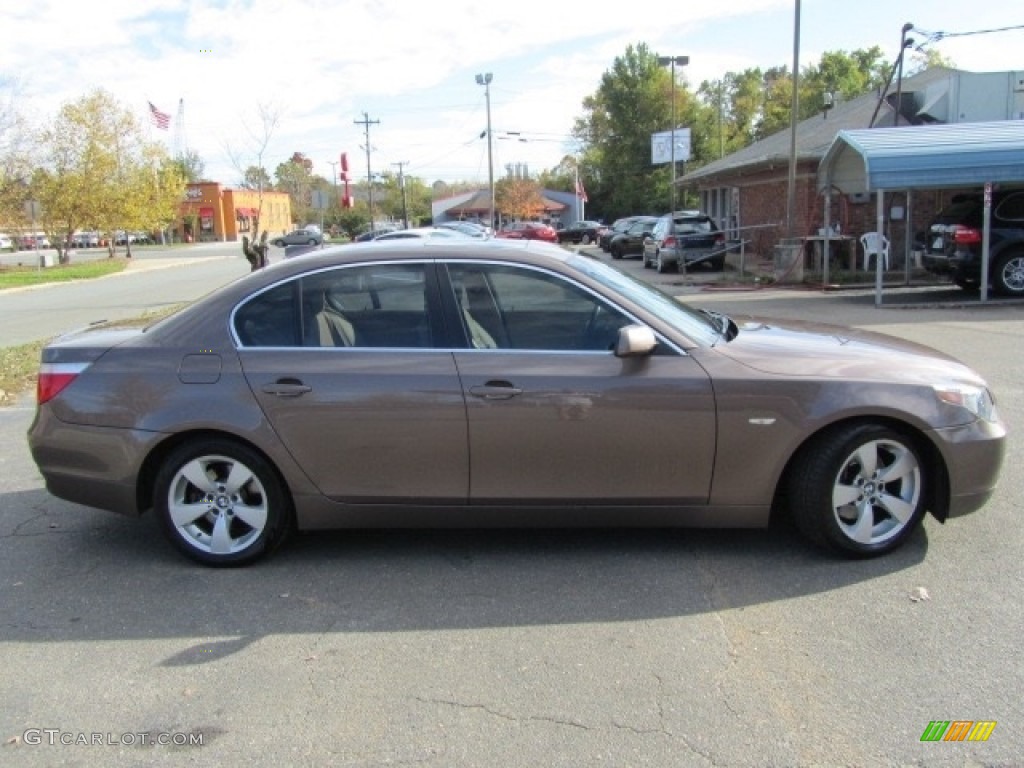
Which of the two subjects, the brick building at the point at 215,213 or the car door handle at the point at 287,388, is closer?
the car door handle at the point at 287,388

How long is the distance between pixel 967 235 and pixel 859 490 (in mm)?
12546

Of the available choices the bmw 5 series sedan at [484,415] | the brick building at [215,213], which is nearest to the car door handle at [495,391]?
the bmw 5 series sedan at [484,415]

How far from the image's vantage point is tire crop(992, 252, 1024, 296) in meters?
14.6

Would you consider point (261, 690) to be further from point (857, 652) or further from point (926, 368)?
point (926, 368)

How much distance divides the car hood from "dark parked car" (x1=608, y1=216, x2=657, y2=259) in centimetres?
2923

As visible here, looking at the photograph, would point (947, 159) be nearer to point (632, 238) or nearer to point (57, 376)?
point (57, 376)

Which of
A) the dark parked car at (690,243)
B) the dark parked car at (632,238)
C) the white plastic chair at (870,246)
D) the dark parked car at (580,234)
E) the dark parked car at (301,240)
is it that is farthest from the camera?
the dark parked car at (580,234)

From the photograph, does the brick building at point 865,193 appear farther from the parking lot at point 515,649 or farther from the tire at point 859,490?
the parking lot at point 515,649

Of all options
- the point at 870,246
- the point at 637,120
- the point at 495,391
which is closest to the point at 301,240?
the point at 870,246

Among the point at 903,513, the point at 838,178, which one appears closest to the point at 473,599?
the point at 903,513

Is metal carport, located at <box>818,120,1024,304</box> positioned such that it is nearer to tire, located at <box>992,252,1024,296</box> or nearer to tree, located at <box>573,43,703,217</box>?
tire, located at <box>992,252,1024,296</box>

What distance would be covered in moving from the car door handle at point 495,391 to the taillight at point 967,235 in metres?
13.3

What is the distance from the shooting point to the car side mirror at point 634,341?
12.6ft

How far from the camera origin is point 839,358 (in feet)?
13.4
